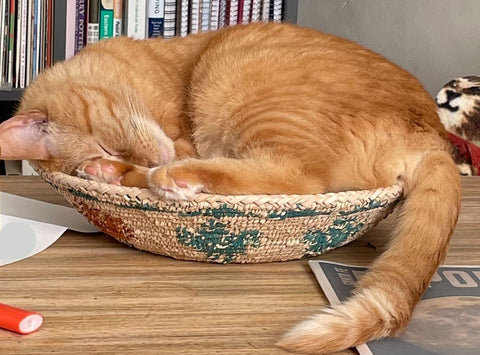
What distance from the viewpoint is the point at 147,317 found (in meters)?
0.89

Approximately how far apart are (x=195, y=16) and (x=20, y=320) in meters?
1.68

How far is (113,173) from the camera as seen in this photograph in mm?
1144

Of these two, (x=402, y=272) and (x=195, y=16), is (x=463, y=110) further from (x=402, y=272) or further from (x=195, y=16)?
(x=402, y=272)

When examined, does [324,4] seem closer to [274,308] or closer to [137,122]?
[137,122]

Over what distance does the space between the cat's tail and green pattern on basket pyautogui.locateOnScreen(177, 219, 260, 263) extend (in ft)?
0.55

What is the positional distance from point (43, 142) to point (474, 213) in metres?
0.74

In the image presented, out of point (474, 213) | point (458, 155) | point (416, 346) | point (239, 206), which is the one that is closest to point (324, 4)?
point (458, 155)

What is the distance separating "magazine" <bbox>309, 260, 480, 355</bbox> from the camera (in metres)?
0.84

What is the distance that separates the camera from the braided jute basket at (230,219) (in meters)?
1.00

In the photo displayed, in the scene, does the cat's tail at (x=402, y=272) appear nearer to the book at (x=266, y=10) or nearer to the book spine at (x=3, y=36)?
the book at (x=266, y=10)

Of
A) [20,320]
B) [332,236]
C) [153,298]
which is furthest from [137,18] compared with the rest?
[20,320]

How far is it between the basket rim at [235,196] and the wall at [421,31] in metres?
1.57

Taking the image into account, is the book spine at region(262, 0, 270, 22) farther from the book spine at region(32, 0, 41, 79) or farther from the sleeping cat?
the sleeping cat

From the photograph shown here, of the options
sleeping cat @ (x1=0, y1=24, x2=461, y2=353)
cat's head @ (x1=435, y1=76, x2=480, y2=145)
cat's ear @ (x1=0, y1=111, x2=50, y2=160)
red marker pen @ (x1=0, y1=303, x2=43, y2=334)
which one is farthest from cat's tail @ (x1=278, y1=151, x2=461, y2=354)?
Result: cat's head @ (x1=435, y1=76, x2=480, y2=145)
